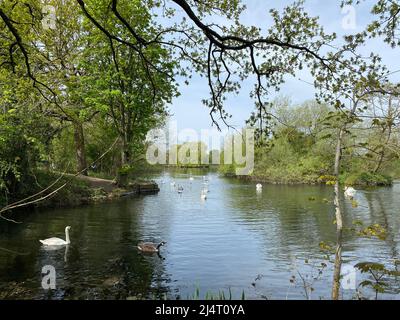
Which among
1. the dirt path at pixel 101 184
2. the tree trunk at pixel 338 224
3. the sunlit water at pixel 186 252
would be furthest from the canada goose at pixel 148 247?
the dirt path at pixel 101 184

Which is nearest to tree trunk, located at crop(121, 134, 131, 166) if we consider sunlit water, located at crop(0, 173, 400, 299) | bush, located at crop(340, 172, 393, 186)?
sunlit water, located at crop(0, 173, 400, 299)

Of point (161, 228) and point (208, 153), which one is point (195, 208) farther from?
point (208, 153)

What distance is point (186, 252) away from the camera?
16453 mm

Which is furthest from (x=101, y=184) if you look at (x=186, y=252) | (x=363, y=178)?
(x=363, y=178)

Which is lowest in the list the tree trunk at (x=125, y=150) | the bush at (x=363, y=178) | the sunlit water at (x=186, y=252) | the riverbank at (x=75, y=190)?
the sunlit water at (x=186, y=252)

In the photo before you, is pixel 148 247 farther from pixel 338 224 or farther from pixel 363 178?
pixel 363 178

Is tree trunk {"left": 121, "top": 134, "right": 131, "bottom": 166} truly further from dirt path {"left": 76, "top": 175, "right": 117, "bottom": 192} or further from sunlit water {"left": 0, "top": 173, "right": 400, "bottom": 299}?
sunlit water {"left": 0, "top": 173, "right": 400, "bottom": 299}

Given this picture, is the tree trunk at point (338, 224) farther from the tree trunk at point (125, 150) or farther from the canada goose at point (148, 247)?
the tree trunk at point (125, 150)

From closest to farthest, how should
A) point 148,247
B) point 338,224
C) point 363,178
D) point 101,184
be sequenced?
1. point 363,178
2. point 338,224
3. point 148,247
4. point 101,184

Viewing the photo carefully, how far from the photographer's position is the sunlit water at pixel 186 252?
38.7 ft

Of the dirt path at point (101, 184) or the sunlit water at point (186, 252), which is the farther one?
the dirt path at point (101, 184)

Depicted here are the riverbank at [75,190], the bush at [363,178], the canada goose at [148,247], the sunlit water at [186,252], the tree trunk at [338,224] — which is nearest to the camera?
the bush at [363,178]

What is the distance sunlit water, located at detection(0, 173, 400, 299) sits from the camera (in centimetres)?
1179
